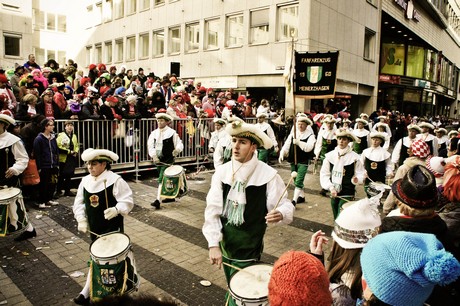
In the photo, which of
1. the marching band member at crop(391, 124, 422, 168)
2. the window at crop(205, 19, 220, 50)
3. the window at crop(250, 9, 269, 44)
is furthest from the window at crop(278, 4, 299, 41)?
the marching band member at crop(391, 124, 422, 168)

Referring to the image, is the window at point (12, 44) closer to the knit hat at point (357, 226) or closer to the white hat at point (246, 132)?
the white hat at point (246, 132)

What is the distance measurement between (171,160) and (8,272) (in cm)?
431

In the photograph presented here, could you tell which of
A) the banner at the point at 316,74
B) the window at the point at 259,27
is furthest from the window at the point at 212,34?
the banner at the point at 316,74

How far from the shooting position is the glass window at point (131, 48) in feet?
105

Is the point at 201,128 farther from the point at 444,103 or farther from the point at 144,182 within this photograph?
the point at 444,103

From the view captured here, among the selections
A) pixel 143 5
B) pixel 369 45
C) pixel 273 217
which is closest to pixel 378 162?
pixel 273 217

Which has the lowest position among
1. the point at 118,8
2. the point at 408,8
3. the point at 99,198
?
the point at 99,198

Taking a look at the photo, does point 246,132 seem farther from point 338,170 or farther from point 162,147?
point 162,147

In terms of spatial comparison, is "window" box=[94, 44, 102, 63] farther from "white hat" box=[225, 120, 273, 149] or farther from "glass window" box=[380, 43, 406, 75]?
"white hat" box=[225, 120, 273, 149]

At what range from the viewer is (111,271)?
3.98 meters

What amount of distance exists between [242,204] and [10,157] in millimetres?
4954

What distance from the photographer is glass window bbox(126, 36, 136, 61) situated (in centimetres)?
3193

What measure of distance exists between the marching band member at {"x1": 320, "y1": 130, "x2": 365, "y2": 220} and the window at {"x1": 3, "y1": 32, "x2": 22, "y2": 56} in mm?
30598

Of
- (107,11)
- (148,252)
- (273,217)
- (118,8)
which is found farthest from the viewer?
(107,11)
